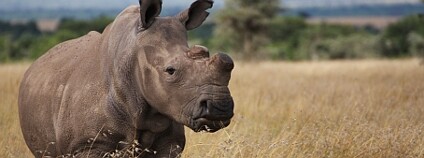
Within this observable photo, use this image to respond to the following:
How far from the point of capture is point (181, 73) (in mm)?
4648

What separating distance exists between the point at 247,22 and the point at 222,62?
129 ft

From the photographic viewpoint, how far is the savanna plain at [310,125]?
22.8 ft

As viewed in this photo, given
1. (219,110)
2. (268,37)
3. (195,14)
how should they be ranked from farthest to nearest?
Result: (268,37) → (195,14) → (219,110)

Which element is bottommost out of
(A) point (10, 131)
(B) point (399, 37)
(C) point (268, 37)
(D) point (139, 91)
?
(B) point (399, 37)

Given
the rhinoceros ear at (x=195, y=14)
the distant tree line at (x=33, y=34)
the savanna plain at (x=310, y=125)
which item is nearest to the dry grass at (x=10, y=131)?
the savanna plain at (x=310, y=125)

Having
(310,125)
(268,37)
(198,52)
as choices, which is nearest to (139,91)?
(198,52)

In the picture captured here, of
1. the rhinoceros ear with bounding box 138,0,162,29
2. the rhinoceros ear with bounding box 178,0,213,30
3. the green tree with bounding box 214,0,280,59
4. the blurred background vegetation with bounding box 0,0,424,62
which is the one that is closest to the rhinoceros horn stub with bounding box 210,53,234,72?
the rhinoceros ear with bounding box 138,0,162,29

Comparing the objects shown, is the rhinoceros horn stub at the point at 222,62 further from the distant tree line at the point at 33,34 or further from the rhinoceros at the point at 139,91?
the distant tree line at the point at 33,34

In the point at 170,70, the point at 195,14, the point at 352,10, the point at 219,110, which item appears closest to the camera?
the point at 219,110

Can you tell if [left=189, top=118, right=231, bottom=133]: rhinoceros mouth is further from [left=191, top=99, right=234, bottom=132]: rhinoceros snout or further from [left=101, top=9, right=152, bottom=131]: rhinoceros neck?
[left=101, top=9, right=152, bottom=131]: rhinoceros neck

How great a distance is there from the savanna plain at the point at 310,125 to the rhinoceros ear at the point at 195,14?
2.58ft

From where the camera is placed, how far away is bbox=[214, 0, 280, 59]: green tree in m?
43.2

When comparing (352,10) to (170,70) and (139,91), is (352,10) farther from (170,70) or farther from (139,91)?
(170,70)

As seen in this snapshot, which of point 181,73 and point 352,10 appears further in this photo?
point 352,10
